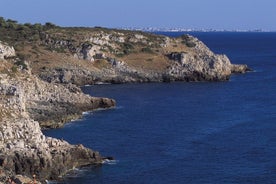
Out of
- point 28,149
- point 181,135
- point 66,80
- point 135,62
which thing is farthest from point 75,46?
point 28,149

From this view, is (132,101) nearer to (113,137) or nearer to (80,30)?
(113,137)

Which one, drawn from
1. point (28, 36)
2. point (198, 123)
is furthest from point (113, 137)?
point (28, 36)

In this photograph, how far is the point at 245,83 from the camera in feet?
401

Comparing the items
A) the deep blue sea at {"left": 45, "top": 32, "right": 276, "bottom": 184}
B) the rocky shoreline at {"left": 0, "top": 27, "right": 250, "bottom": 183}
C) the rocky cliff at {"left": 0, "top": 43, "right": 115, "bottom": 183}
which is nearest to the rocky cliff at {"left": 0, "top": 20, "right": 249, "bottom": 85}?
the rocky shoreline at {"left": 0, "top": 27, "right": 250, "bottom": 183}

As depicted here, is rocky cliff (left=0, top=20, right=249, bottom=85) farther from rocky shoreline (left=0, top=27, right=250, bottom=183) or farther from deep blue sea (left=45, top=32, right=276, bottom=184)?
deep blue sea (left=45, top=32, right=276, bottom=184)

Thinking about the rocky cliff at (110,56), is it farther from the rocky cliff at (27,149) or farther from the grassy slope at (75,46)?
the rocky cliff at (27,149)

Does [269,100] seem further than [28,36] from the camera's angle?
No

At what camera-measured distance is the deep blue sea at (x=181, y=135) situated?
54812mm

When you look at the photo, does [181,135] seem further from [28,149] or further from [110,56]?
[110,56]

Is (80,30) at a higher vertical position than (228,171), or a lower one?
higher

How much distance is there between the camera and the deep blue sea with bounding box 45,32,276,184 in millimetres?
54812

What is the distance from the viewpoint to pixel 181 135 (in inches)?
2795

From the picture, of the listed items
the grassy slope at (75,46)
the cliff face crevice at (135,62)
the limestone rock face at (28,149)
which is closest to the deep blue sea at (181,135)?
the limestone rock face at (28,149)

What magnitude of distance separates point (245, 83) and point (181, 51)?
69.4 ft
